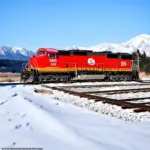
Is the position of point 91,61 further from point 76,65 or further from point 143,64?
point 143,64

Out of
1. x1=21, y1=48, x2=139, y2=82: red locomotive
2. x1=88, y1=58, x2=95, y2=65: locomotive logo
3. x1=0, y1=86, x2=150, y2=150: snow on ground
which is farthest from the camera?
x1=88, y1=58, x2=95, y2=65: locomotive logo

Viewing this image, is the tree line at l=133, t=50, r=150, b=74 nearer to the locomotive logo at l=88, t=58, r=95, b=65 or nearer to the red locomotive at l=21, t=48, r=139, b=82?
the red locomotive at l=21, t=48, r=139, b=82

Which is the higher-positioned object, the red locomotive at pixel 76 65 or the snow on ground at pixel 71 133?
the red locomotive at pixel 76 65

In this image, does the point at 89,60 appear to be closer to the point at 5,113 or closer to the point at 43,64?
the point at 43,64

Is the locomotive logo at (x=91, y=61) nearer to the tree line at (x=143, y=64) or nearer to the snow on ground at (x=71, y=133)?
the tree line at (x=143, y=64)

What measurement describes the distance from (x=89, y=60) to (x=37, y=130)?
2209cm

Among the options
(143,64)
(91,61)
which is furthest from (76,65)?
(143,64)

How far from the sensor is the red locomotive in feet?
80.8

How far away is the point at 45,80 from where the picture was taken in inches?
978

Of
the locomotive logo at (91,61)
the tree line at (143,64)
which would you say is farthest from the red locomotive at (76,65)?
the tree line at (143,64)

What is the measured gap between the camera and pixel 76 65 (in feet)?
87.2

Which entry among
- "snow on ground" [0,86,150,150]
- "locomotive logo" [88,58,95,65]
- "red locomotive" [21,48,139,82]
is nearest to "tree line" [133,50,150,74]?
"red locomotive" [21,48,139,82]

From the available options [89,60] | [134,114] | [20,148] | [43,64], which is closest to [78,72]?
[89,60]

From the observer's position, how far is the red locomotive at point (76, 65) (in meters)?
24.6
